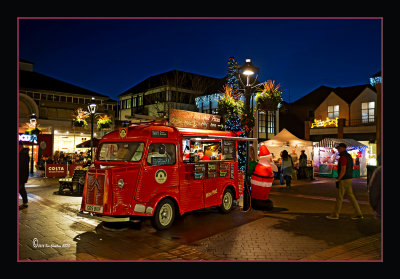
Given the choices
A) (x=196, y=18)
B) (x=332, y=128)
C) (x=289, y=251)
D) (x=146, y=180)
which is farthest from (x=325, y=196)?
(x=332, y=128)

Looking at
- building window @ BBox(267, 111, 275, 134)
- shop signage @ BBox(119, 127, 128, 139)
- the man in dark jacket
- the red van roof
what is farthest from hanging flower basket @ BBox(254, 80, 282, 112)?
building window @ BBox(267, 111, 275, 134)

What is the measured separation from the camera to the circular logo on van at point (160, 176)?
7.57 m

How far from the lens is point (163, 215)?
771cm

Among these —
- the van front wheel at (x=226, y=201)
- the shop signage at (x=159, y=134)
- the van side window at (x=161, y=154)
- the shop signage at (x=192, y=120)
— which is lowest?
the van front wheel at (x=226, y=201)

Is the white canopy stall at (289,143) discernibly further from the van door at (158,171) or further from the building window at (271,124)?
the van door at (158,171)

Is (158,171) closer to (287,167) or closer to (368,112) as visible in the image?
(287,167)

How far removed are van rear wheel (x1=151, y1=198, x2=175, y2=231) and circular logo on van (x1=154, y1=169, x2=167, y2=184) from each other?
486 millimetres

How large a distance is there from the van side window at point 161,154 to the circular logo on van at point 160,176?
0.19 meters

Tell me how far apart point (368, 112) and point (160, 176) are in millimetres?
29047

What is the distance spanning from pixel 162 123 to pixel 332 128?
2665 centimetres

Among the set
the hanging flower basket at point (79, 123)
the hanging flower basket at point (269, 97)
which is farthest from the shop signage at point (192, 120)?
the hanging flower basket at point (79, 123)

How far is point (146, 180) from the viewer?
732 centimetres

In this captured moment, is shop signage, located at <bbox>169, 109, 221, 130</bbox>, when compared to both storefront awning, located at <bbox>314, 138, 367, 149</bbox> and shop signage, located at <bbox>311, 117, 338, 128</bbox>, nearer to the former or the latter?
storefront awning, located at <bbox>314, 138, 367, 149</bbox>

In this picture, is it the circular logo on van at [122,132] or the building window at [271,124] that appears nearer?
the circular logo on van at [122,132]
